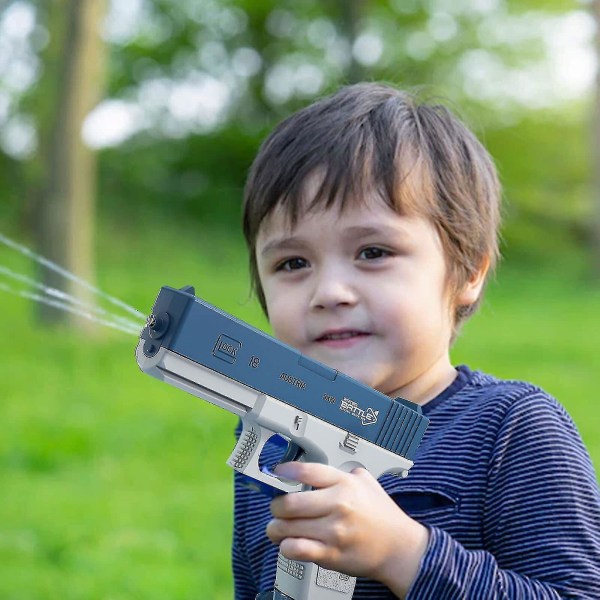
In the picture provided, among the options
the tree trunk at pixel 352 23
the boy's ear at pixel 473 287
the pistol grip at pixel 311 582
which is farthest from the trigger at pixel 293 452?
the tree trunk at pixel 352 23

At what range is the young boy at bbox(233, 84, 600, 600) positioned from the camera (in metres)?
1.28

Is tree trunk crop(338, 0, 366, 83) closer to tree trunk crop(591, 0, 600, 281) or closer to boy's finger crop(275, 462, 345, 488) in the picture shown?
tree trunk crop(591, 0, 600, 281)

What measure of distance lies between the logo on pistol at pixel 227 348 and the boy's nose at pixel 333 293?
30 cm

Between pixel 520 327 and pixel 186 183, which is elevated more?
pixel 186 183

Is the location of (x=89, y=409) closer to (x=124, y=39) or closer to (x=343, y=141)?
(x=343, y=141)

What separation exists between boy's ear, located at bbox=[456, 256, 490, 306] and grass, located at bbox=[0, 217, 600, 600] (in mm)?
471

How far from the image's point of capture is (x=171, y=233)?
14.5m

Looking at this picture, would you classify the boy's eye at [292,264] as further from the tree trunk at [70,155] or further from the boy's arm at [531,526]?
the tree trunk at [70,155]

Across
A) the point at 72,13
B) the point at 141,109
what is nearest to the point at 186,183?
the point at 141,109

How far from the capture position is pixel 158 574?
3094mm

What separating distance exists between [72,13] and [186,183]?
8734mm

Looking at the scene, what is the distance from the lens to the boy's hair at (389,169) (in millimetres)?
1532

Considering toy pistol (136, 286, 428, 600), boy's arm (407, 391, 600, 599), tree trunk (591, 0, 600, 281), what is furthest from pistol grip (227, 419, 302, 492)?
tree trunk (591, 0, 600, 281)

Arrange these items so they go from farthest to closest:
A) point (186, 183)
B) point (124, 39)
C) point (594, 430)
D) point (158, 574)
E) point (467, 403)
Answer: point (124, 39) → point (186, 183) → point (594, 430) → point (158, 574) → point (467, 403)
